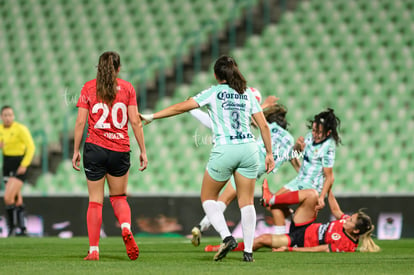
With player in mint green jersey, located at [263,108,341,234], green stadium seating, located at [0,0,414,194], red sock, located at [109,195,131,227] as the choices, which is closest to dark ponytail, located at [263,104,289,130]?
player in mint green jersey, located at [263,108,341,234]

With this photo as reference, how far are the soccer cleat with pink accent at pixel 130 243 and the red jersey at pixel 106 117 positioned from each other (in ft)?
2.35

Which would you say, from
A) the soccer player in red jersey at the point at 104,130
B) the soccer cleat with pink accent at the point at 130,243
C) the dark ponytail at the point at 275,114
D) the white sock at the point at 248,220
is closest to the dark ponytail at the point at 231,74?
the soccer player in red jersey at the point at 104,130

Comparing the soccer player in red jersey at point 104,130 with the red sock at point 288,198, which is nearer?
the soccer player in red jersey at point 104,130

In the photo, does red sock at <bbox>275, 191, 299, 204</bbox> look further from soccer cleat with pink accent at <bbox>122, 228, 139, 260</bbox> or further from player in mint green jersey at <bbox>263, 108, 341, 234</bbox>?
soccer cleat with pink accent at <bbox>122, 228, 139, 260</bbox>

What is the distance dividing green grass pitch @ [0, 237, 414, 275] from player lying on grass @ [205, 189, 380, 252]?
0.57 ft

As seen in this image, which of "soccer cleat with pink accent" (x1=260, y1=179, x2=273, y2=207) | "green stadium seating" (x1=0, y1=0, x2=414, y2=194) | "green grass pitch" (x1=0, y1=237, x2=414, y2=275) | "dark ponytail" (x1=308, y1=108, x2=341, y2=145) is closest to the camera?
"green grass pitch" (x1=0, y1=237, x2=414, y2=275)

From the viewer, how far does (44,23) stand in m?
16.6

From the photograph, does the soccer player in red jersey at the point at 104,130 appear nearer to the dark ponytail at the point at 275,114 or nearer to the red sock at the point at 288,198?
the red sock at the point at 288,198

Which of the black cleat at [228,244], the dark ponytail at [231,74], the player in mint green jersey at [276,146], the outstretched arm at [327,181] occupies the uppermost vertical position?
the dark ponytail at [231,74]

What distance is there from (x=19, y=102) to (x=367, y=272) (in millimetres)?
10810

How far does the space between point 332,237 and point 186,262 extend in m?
2.22

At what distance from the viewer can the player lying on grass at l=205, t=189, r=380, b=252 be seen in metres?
8.13

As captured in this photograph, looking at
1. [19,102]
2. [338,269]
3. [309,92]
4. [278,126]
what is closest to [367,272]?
[338,269]

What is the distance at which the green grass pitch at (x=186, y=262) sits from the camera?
5.73 m
